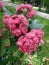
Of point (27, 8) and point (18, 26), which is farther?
point (27, 8)

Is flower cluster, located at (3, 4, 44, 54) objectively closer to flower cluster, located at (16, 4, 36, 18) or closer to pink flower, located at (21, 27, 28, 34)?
pink flower, located at (21, 27, 28, 34)

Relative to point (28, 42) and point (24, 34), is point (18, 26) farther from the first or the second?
point (28, 42)

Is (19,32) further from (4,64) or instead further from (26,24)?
(4,64)

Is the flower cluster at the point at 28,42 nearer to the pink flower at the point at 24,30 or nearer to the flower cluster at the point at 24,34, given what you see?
the flower cluster at the point at 24,34

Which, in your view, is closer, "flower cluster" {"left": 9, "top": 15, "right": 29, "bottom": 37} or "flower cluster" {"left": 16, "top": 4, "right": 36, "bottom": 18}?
"flower cluster" {"left": 9, "top": 15, "right": 29, "bottom": 37}

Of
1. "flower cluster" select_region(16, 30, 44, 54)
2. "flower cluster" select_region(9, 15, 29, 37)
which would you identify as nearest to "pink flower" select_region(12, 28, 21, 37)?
"flower cluster" select_region(9, 15, 29, 37)

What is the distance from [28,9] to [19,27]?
612 mm

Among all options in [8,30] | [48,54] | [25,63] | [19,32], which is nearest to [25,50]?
[19,32]

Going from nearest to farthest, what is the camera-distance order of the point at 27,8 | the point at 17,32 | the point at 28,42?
1. the point at 28,42
2. the point at 17,32
3. the point at 27,8

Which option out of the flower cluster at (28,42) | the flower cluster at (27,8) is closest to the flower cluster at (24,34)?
the flower cluster at (28,42)

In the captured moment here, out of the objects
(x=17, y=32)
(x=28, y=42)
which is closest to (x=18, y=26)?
(x=17, y=32)

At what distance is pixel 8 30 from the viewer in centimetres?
318

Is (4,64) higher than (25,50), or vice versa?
(25,50)

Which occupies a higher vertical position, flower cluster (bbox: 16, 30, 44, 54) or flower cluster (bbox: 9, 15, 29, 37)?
flower cluster (bbox: 9, 15, 29, 37)
